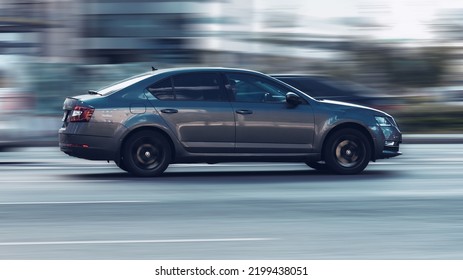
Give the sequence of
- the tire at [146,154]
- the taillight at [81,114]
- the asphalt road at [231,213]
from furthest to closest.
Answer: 1. the tire at [146,154]
2. the taillight at [81,114]
3. the asphalt road at [231,213]

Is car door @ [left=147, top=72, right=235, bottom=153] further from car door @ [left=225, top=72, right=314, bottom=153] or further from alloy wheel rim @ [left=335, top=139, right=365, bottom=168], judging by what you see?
alloy wheel rim @ [left=335, top=139, right=365, bottom=168]

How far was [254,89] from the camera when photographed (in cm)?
1355

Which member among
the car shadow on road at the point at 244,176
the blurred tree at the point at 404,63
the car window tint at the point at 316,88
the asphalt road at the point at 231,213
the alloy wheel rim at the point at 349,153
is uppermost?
the blurred tree at the point at 404,63

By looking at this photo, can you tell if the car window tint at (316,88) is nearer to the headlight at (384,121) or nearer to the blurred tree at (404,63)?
the headlight at (384,121)

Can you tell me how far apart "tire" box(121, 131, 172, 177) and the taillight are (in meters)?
0.57

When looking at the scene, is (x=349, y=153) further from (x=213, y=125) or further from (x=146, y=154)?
(x=146, y=154)

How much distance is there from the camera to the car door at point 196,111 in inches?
519

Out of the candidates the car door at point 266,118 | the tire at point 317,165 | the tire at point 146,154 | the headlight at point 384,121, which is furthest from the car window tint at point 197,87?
the headlight at point 384,121

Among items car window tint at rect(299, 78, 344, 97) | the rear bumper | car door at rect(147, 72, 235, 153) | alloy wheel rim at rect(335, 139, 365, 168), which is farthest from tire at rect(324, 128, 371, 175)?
car window tint at rect(299, 78, 344, 97)

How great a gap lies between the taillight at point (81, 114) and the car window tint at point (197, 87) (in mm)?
1120

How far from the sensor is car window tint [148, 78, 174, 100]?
13.2m

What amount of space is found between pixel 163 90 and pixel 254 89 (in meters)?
1.16
